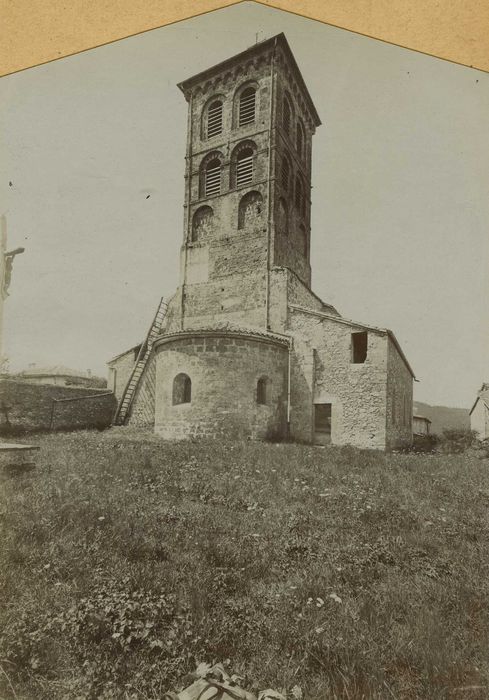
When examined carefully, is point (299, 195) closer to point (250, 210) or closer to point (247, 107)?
point (250, 210)

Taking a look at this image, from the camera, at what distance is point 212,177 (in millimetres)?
15875

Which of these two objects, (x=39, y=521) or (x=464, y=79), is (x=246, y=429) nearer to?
(x=39, y=521)

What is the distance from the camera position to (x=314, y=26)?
408 cm

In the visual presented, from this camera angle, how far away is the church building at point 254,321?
1110 centimetres

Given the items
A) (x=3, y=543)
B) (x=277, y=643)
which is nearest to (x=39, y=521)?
(x=3, y=543)

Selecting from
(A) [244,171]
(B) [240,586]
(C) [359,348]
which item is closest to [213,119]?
(A) [244,171]

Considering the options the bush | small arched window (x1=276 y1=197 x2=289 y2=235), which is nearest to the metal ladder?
small arched window (x1=276 y1=197 x2=289 y2=235)

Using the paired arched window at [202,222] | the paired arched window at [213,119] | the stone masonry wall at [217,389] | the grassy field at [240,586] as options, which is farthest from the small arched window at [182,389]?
the paired arched window at [213,119]

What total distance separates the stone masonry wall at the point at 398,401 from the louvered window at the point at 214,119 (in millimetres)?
10716

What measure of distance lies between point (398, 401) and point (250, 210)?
8.74m

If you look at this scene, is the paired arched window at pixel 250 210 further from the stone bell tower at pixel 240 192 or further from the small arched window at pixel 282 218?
the small arched window at pixel 282 218

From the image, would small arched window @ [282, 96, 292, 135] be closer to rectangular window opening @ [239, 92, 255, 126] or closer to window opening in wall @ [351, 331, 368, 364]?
rectangular window opening @ [239, 92, 255, 126]

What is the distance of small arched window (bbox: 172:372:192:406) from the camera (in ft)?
36.9

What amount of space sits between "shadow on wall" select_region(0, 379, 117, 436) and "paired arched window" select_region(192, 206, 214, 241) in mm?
7125
